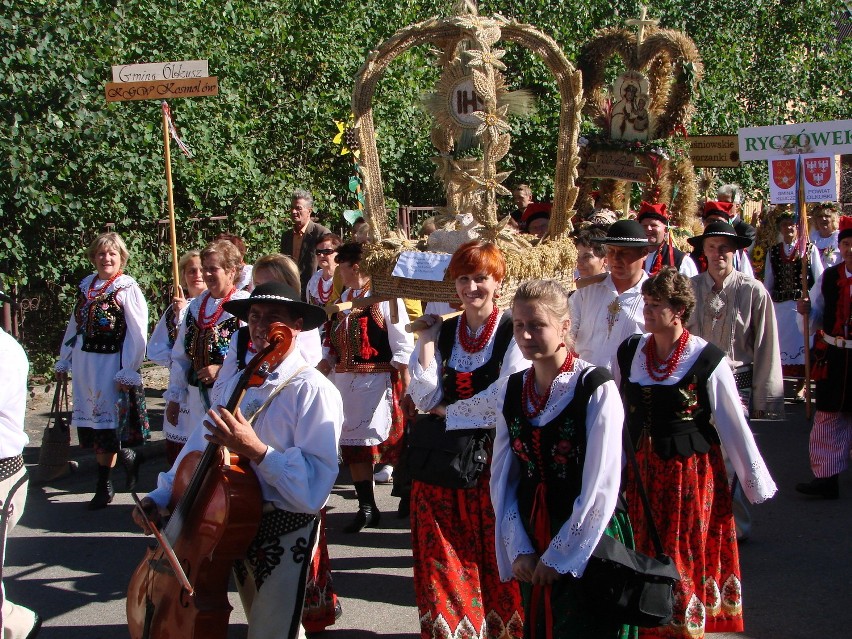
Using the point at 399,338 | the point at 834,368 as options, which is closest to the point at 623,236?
Result: the point at 399,338

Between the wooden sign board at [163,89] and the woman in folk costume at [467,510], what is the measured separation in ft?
10.8

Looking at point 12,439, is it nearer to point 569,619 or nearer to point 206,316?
point 206,316

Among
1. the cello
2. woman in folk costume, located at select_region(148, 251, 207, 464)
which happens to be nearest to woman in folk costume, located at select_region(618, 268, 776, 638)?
the cello

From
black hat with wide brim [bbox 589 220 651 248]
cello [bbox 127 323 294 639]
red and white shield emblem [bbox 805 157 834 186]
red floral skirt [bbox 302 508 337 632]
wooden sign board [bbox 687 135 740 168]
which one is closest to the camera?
cello [bbox 127 323 294 639]

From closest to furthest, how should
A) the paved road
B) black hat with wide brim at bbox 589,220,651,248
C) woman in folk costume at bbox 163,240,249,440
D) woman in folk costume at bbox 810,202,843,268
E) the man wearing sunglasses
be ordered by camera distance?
the paved road → black hat with wide brim at bbox 589,220,651,248 → woman in folk costume at bbox 163,240,249,440 → the man wearing sunglasses → woman in folk costume at bbox 810,202,843,268

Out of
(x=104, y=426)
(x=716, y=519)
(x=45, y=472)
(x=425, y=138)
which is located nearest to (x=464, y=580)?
(x=716, y=519)

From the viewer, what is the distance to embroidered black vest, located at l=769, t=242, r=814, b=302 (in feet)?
35.6

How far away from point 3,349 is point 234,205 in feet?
28.7

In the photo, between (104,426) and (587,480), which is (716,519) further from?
(104,426)

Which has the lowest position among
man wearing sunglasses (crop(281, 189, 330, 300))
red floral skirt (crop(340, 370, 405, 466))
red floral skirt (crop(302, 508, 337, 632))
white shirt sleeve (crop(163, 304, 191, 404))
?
red floral skirt (crop(302, 508, 337, 632))

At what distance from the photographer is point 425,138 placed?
1494 centimetres

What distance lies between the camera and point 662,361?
15.2 feet

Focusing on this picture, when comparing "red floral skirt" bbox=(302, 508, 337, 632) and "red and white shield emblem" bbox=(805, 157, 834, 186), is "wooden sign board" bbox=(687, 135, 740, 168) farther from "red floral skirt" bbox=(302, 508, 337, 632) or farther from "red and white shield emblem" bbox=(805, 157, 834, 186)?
"red floral skirt" bbox=(302, 508, 337, 632)

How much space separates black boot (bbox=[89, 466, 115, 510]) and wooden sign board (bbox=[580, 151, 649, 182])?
5.40m
